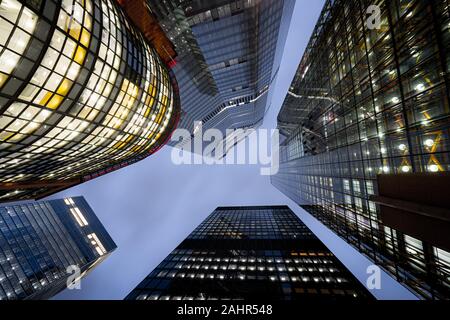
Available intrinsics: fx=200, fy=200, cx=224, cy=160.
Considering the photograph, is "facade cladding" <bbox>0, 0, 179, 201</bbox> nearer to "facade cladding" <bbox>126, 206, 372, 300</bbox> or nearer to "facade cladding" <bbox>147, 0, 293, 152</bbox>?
"facade cladding" <bbox>147, 0, 293, 152</bbox>

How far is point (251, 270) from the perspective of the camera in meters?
36.8

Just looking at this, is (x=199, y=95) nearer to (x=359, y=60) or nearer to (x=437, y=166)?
(x=359, y=60)

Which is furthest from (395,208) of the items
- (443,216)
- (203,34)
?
(203,34)

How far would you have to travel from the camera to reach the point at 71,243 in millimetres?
80625

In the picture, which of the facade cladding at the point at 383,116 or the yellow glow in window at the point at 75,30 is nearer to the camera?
the facade cladding at the point at 383,116

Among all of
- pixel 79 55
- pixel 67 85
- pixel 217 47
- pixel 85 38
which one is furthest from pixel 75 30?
pixel 217 47

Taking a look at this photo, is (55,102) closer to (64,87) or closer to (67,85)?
(64,87)

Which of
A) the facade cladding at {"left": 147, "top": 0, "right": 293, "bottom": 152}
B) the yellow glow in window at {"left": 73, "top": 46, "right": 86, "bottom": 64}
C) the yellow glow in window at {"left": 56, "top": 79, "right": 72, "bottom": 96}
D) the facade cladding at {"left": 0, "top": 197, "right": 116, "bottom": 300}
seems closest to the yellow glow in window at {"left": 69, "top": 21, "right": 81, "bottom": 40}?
the yellow glow in window at {"left": 73, "top": 46, "right": 86, "bottom": 64}

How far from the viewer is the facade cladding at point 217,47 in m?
45.0

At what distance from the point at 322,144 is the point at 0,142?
39123mm

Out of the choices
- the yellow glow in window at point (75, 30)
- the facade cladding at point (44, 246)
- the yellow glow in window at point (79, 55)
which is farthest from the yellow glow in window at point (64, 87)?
the facade cladding at point (44, 246)

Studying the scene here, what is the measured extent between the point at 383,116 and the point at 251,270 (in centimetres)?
3238

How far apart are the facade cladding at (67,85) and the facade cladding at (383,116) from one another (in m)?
25.7

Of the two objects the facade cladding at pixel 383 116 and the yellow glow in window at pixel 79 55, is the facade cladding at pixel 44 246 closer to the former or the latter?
the yellow glow in window at pixel 79 55
